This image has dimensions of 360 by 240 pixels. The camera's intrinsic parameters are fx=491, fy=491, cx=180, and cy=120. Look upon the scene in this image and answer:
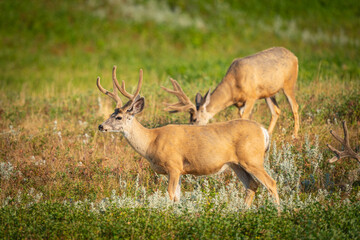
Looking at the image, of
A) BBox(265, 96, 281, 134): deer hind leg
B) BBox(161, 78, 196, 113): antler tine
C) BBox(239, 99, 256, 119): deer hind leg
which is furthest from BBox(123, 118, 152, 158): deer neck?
BBox(265, 96, 281, 134): deer hind leg

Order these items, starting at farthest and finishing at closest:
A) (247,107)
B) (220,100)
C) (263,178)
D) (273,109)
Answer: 1. (273,109)
2. (220,100)
3. (247,107)
4. (263,178)

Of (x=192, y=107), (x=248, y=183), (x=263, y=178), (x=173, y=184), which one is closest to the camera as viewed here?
(x=263, y=178)

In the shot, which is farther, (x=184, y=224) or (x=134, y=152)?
(x=134, y=152)

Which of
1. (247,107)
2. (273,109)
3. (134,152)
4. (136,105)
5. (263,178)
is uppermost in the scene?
(136,105)

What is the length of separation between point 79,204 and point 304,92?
24.6 ft

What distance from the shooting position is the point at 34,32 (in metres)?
26.8

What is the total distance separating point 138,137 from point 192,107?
9.74ft

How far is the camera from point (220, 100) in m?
11.3

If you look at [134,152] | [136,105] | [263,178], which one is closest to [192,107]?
[134,152]

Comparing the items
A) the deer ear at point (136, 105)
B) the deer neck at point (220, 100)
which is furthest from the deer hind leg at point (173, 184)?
the deer neck at point (220, 100)

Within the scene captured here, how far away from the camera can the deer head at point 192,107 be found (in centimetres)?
1073

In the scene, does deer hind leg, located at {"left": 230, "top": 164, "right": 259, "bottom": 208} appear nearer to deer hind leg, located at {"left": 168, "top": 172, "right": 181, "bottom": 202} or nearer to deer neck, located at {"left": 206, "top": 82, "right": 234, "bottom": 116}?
deer hind leg, located at {"left": 168, "top": 172, "right": 181, "bottom": 202}

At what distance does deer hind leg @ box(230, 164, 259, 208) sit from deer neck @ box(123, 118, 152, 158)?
144cm

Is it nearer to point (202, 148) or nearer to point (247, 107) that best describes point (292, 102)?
point (247, 107)
